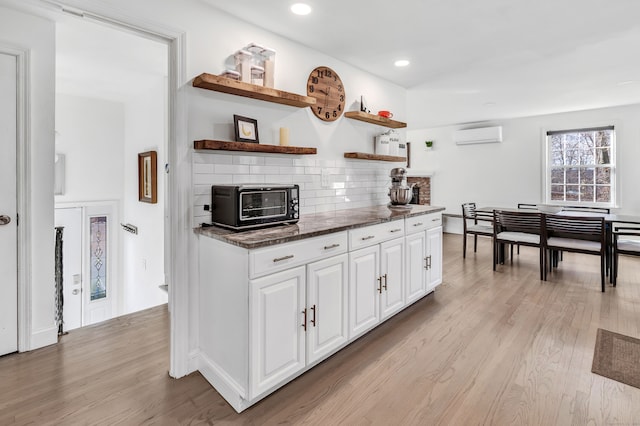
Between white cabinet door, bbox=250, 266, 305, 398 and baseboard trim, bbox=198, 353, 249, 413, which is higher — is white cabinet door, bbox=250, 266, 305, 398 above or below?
above

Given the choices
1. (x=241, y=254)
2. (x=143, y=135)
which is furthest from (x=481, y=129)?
(x=241, y=254)

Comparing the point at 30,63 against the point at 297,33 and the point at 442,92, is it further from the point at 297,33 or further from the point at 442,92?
the point at 442,92

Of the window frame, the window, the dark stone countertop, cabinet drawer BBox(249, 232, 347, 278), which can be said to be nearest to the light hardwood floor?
cabinet drawer BBox(249, 232, 347, 278)

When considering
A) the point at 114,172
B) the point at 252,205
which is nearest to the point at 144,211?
the point at 114,172

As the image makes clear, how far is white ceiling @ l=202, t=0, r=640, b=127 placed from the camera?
2.28 m

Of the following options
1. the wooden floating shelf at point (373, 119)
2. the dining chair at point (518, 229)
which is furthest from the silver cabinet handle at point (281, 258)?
the dining chair at point (518, 229)

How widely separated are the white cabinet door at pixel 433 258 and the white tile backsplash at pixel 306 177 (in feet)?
2.28

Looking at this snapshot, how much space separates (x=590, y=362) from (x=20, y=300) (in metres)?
3.86

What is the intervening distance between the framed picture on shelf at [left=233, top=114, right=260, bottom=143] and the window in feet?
19.4

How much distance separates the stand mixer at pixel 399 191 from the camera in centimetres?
354

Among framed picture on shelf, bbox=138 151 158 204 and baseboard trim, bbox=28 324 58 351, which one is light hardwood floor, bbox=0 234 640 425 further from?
framed picture on shelf, bbox=138 151 158 204

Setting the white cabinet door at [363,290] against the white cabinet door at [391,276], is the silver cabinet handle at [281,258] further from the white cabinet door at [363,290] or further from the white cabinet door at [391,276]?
the white cabinet door at [391,276]

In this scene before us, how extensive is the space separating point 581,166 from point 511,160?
108 centimetres

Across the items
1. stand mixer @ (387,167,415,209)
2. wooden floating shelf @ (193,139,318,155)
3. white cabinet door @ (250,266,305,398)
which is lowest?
white cabinet door @ (250,266,305,398)
